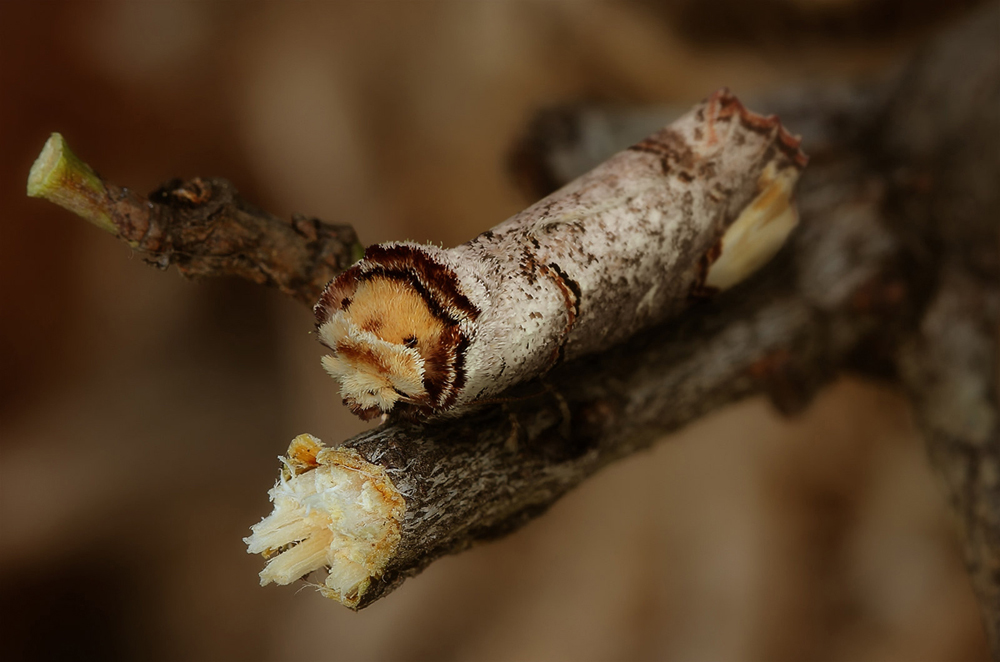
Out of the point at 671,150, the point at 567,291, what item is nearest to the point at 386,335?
the point at 567,291

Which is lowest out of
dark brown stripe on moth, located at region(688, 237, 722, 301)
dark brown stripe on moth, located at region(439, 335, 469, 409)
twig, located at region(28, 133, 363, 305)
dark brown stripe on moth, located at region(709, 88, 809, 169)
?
dark brown stripe on moth, located at region(439, 335, 469, 409)

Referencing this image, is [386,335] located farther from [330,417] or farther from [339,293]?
[330,417]

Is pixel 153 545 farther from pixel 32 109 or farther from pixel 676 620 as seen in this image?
pixel 676 620

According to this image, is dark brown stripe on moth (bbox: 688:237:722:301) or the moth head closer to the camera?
the moth head

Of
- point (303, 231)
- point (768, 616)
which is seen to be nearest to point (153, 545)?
point (303, 231)

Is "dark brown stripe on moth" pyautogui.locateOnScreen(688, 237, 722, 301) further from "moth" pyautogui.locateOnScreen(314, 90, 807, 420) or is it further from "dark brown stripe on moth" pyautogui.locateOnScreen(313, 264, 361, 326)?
"dark brown stripe on moth" pyautogui.locateOnScreen(313, 264, 361, 326)

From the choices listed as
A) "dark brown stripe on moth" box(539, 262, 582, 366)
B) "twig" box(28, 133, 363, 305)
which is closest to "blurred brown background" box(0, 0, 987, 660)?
"twig" box(28, 133, 363, 305)


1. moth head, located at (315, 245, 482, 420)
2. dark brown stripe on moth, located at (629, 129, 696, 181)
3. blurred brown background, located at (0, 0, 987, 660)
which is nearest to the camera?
moth head, located at (315, 245, 482, 420)
